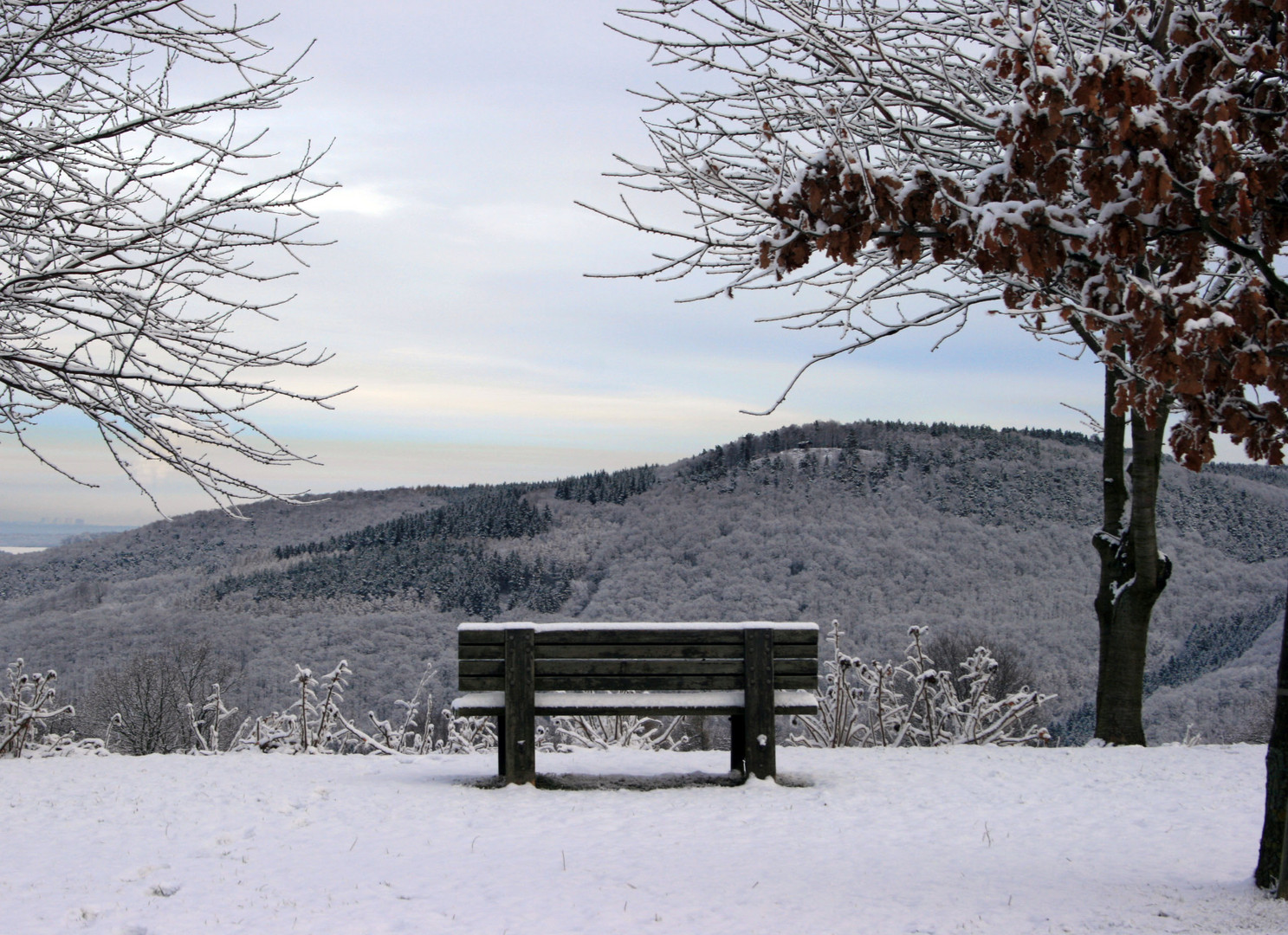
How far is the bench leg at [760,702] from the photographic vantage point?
6195 mm

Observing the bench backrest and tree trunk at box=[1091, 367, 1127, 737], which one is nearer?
the bench backrest

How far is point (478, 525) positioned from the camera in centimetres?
9006

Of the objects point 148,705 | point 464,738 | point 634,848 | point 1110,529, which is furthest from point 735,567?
point 634,848

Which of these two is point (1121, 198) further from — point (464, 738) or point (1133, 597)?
point (464, 738)

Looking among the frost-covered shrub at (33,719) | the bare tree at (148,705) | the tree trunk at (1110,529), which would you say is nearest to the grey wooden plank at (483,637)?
the frost-covered shrub at (33,719)

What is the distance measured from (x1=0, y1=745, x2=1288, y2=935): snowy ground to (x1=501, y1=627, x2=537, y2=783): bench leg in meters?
0.23

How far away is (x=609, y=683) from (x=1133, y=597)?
5220 millimetres

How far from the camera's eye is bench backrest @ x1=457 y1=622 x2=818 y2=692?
6.19 m

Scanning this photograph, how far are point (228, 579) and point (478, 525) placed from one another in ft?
72.9

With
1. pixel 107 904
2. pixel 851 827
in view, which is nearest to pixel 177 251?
pixel 107 904

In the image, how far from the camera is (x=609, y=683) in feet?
20.3

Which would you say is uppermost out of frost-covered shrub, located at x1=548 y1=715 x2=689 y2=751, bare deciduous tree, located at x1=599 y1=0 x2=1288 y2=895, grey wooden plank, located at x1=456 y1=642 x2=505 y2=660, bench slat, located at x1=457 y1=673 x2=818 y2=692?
bare deciduous tree, located at x1=599 y1=0 x2=1288 y2=895

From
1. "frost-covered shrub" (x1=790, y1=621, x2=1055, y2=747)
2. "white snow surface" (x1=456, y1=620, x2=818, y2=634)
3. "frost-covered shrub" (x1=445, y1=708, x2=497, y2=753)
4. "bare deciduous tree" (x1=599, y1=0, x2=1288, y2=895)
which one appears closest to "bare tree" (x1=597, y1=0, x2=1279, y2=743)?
"bare deciduous tree" (x1=599, y1=0, x2=1288, y2=895)

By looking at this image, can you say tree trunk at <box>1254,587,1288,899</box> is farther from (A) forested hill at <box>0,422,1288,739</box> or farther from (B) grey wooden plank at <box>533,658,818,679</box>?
(A) forested hill at <box>0,422,1288,739</box>
